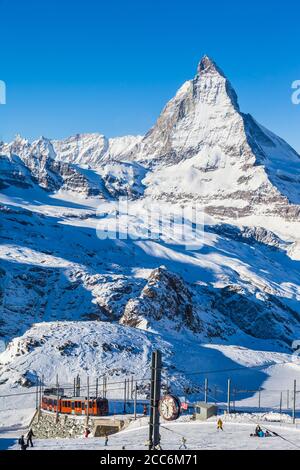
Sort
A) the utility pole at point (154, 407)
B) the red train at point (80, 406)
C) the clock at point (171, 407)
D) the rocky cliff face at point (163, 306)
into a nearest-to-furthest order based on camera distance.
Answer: the utility pole at point (154, 407) → the clock at point (171, 407) → the red train at point (80, 406) → the rocky cliff face at point (163, 306)

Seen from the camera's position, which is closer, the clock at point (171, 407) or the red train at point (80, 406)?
the clock at point (171, 407)

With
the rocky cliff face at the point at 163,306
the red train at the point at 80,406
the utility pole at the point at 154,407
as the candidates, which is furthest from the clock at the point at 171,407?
the rocky cliff face at the point at 163,306

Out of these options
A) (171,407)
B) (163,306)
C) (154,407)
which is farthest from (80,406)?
(163,306)

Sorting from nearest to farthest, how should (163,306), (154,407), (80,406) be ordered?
(154,407) < (80,406) < (163,306)

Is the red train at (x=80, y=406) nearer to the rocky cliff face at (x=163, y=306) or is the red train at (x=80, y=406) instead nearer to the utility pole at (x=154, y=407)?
the utility pole at (x=154, y=407)

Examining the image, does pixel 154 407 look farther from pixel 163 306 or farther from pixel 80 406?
pixel 163 306

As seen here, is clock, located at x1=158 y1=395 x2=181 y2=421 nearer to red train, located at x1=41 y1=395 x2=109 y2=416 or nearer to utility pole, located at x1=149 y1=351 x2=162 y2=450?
utility pole, located at x1=149 y1=351 x2=162 y2=450

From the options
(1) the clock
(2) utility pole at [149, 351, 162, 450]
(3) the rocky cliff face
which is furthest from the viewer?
(3) the rocky cliff face

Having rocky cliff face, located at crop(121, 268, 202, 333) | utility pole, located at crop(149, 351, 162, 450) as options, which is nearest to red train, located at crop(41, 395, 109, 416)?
utility pole, located at crop(149, 351, 162, 450)

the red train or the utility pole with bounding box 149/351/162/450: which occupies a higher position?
the utility pole with bounding box 149/351/162/450

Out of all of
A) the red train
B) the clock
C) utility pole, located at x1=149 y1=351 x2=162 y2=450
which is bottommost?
the red train
